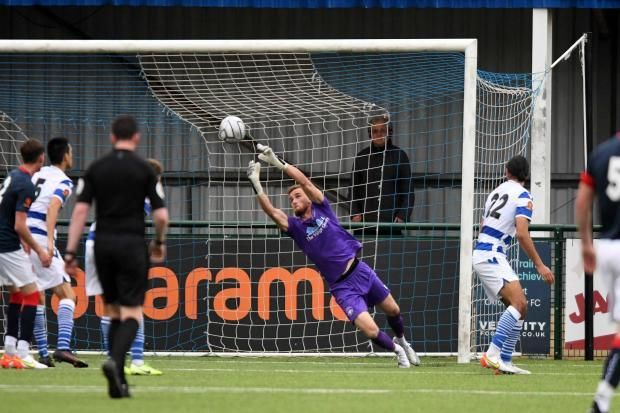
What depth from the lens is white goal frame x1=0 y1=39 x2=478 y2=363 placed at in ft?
47.5

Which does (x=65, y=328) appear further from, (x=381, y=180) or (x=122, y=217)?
(x=381, y=180)

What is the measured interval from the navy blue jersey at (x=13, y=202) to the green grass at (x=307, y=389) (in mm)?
1326

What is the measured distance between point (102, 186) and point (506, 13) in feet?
47.4

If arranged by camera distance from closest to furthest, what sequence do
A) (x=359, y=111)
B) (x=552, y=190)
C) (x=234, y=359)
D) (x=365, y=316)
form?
(x=365, y=316), (x=234, y=359), (x=359, y=111), (x=552, y=190)

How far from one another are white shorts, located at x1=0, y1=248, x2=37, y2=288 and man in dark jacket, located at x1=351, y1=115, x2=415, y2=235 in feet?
16.4

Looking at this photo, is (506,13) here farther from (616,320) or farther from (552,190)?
(616,320)

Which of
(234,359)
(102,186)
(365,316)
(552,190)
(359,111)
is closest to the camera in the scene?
(102,186)

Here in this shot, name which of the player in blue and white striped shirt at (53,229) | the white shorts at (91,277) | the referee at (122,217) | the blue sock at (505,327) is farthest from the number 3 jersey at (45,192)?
the blue sock at (505,327)

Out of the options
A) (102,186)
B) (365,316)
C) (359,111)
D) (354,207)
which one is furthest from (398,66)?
(102,186)

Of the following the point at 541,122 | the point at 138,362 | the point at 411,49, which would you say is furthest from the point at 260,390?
the point at 541,122

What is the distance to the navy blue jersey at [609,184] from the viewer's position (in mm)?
8344

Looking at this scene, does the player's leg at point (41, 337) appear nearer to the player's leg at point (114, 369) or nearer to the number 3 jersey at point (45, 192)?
the number 3 jersey at point (45, 192)

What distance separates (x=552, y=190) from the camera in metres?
22.3

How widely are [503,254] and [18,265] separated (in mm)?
4692
